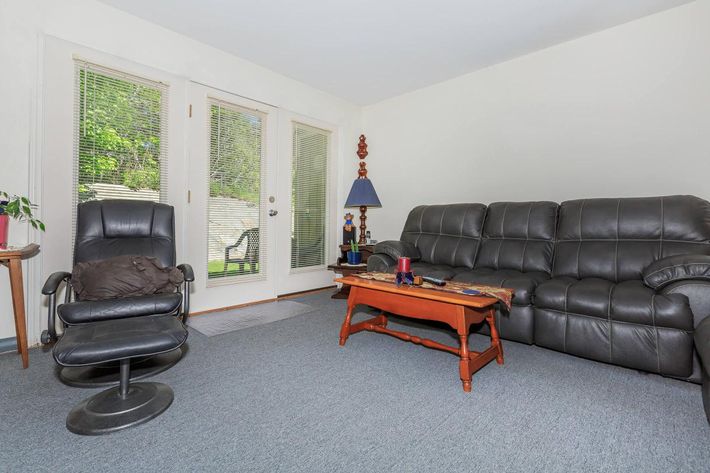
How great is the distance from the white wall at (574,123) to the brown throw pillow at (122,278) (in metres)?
3.07

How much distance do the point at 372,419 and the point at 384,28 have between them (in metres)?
3.05

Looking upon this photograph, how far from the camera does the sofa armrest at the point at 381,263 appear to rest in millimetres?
3035

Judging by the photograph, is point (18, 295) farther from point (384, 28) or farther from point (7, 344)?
point (384, 28)

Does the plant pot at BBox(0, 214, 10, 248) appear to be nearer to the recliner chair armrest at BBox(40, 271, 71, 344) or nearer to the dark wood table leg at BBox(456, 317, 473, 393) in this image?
the recliner chair armrest at BBox(40, 271, 71, 344)

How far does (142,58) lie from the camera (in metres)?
2.89

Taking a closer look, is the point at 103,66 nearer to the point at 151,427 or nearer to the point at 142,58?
the point at 142,58

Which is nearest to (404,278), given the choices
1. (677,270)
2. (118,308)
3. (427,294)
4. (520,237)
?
(427,294)

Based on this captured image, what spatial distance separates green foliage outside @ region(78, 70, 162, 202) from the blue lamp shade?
2.19 m

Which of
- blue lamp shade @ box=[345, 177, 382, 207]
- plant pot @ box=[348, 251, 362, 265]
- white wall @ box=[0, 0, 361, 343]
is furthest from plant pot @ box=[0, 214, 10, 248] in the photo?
blue lamp shade @ box=[345, 177, 382, 207]

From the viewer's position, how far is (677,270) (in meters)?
1.93

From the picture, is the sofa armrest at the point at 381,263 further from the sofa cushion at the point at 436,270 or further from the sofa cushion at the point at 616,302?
the sofa cushion at the point at 616,302

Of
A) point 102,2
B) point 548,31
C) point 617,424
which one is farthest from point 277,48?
point 617,424

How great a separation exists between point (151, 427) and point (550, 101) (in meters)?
3.96

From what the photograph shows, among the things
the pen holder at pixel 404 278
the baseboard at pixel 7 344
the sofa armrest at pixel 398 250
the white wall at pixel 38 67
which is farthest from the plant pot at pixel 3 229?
the sofa armrest at pixel 398 250
